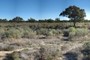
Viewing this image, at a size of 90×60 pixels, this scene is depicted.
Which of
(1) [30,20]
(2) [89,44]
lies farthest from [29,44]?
(1) [30,20]

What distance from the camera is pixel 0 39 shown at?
87.0 ft

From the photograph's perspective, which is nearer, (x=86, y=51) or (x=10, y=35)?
(x=86, y=51)

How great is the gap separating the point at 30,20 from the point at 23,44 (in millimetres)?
68882

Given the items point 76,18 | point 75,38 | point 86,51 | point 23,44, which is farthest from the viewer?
point 76,18

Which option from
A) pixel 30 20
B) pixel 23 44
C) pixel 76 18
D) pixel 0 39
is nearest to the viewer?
pixel 23 44

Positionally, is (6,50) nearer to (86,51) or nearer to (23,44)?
(23,44)

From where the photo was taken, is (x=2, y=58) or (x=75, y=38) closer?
(x=2, y=58)

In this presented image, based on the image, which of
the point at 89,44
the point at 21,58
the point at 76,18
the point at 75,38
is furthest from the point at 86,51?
the point at 76,18

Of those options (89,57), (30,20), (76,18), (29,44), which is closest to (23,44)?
(29,44)

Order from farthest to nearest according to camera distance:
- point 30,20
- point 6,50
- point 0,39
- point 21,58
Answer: point 30,20
point 0,39
point 6,50
point 21,58

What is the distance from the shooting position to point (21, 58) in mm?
17922

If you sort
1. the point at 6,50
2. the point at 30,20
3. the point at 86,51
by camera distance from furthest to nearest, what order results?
the point at 30,20, the point at 6,50, the point at 86,51

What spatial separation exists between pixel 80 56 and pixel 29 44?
5.74m

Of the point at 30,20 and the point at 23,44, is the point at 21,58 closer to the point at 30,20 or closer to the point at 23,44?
A: the point at 23,44
